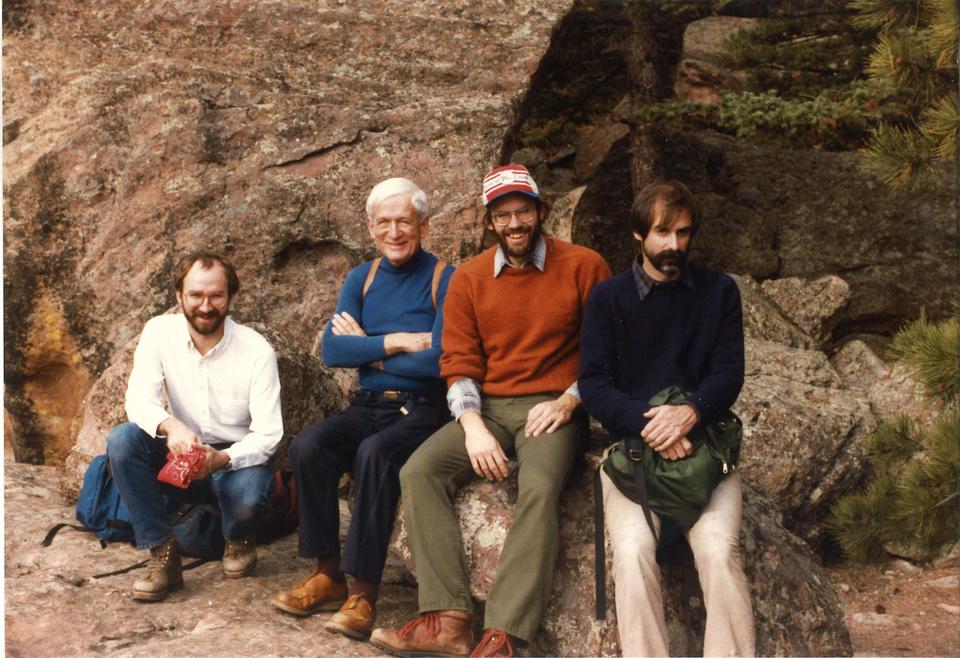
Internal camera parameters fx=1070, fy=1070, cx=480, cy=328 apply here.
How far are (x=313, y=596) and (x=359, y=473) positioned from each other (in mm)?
627

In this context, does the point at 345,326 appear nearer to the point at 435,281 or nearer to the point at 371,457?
the point at 435,281

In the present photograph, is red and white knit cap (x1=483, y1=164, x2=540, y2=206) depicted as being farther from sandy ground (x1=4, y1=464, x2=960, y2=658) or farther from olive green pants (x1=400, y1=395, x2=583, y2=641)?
sandy ground (x1=4, y1=464, x2=960, y2=658)

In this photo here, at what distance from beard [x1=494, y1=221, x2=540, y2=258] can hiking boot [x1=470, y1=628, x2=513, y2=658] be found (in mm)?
1781

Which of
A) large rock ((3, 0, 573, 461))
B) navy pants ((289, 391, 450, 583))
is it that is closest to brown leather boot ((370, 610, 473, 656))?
navy pants ((289, 391, 450, 583))

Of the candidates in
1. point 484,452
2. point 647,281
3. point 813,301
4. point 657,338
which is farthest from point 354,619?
point 813,301

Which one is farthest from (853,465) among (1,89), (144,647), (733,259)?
(1,89)

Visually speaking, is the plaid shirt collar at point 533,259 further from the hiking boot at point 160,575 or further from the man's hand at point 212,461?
the hiking boot at point 160,575

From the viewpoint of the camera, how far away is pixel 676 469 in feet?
14.8

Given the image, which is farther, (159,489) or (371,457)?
(159,489)

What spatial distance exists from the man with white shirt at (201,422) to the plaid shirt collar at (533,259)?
1252 mm

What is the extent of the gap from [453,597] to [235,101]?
4738 mm

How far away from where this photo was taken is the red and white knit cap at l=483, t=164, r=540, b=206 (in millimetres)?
5070

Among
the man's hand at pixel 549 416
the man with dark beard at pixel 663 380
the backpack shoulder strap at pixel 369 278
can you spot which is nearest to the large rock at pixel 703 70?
the backpack shoulder strap at pixel 369 278

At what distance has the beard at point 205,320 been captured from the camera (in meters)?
5.39
